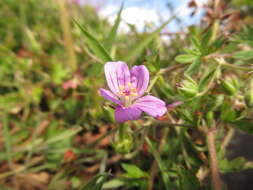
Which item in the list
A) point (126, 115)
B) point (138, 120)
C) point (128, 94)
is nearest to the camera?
point (126, 115)

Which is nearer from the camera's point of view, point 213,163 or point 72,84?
point 213,163

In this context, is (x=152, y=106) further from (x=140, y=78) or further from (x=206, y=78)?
(x=206, y=78)

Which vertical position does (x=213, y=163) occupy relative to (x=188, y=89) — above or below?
below

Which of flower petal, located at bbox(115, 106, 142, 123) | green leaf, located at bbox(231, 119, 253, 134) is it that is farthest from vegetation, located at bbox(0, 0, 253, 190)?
flower petal, located at bbox(115, 106, 142, 123)

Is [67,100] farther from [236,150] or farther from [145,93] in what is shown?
[236,150]

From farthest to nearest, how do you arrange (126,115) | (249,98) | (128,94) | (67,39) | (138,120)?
(67,39) → (138,120) → (128,94) → (249,98) → (126,115)

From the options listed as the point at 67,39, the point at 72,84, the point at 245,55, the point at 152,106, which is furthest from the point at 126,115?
the point at 67,39

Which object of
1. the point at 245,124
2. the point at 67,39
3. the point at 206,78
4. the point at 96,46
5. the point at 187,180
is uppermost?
the point at 67,39
